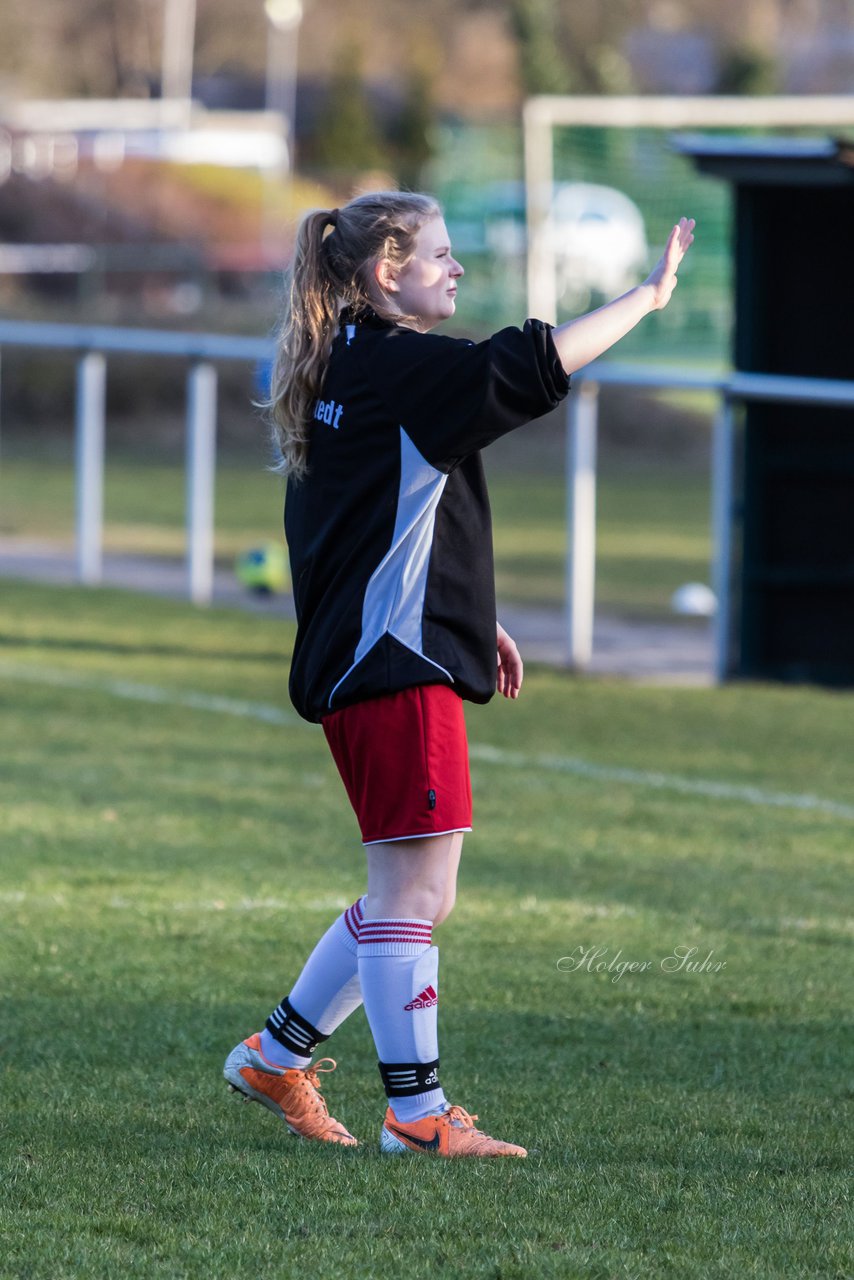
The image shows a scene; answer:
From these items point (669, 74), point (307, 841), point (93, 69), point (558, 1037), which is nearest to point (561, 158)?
point (307, 841)

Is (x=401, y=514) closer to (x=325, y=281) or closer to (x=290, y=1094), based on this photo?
(x=325, y=281)

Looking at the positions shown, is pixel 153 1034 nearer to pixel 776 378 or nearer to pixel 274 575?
pixel 776 378

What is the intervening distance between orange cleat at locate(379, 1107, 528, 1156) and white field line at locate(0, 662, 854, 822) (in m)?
3.87

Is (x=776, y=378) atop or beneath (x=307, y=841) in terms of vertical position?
atop

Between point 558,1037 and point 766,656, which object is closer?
point 558,1037

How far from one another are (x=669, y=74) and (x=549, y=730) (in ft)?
196

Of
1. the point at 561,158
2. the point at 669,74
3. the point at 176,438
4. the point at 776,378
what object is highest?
the point at 669,74

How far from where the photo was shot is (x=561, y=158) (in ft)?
96.6

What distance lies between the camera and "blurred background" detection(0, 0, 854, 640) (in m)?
20.1

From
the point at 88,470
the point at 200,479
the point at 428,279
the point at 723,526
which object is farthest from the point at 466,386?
the point at 88,470

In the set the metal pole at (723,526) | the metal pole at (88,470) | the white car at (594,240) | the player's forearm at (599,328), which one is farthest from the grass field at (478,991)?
the white car at (594,240)

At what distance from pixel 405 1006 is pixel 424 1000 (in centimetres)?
4

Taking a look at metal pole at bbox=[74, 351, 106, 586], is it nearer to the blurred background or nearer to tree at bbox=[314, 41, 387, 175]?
the blurred background

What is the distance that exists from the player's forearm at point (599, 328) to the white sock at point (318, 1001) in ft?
3.75
